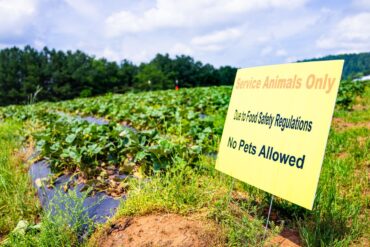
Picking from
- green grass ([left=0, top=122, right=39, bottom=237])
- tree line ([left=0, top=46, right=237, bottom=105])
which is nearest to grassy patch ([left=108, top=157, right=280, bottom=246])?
green grass ([left=0, top=122, right=39, bottom=237])

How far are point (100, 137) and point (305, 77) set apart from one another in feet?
8.93

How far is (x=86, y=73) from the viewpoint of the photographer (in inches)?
2190

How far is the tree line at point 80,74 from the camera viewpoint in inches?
1972

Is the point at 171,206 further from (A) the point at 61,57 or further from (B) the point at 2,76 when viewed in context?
(A) the point at 61,57

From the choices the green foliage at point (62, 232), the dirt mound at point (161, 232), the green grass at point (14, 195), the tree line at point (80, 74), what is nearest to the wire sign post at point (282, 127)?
the dirt mound at point (161, 232)

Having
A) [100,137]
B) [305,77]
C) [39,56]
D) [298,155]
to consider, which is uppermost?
[39,56]

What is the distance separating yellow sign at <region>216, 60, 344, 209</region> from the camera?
2.14m

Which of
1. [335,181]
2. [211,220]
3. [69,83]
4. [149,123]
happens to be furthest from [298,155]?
[69,83]

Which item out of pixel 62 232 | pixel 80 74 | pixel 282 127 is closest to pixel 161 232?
pixel 62 232

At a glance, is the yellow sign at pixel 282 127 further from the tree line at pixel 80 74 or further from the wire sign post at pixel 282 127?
the tree line at pixel 80 74

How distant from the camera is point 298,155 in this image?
2.23 meters

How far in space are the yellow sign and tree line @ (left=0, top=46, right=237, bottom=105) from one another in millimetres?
39551

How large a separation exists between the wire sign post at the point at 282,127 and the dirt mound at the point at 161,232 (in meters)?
0.47

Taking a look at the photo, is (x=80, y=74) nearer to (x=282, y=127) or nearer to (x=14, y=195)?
(x=14, y=195)
